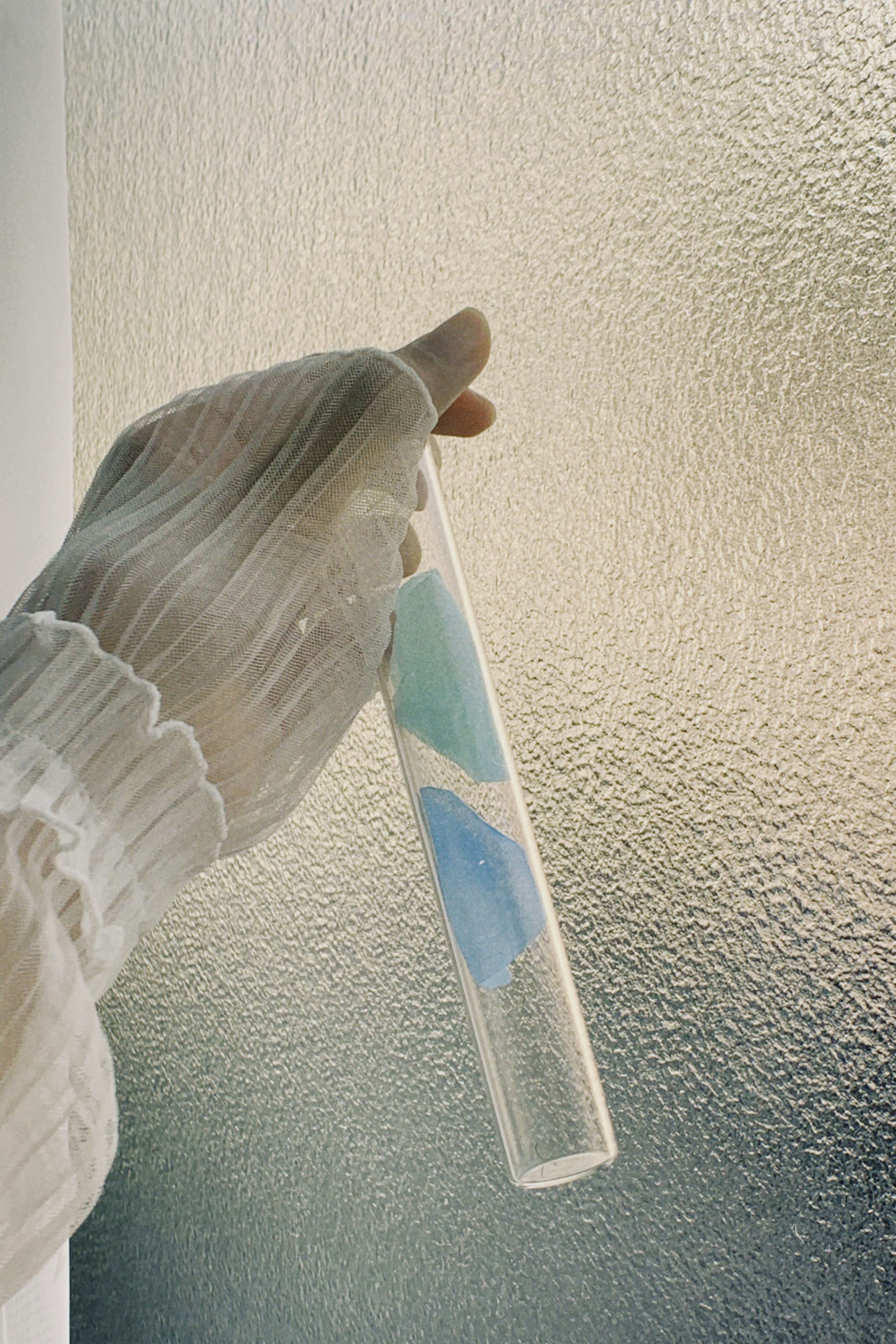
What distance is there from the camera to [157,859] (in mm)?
412

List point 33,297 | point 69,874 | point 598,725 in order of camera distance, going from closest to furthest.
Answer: point 69,874 < point 598,725 < point 33,297

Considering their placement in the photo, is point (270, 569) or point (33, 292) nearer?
point (270, 569)

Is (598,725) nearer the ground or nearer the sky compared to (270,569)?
nearer the ground

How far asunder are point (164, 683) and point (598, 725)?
22 cm

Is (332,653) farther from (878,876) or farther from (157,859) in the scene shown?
(878,876)

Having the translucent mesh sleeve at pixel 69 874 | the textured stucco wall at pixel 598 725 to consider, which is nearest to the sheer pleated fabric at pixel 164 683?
the translucent mesh sleeve at pixel 69 874

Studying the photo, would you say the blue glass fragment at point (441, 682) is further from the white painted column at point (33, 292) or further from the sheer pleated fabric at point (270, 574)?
the white painted column at point (33, 292)

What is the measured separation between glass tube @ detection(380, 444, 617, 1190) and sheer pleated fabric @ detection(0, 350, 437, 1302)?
2 centimetres

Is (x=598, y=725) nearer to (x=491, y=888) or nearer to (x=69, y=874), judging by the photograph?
(x=491, y=888)

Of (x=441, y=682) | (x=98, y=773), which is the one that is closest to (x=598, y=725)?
(x=441, y=682)

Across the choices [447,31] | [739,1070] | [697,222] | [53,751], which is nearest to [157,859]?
[53,751]

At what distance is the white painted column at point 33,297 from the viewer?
2.93ft

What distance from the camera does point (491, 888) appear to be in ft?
1.35

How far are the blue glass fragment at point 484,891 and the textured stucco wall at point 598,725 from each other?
0.11 m
